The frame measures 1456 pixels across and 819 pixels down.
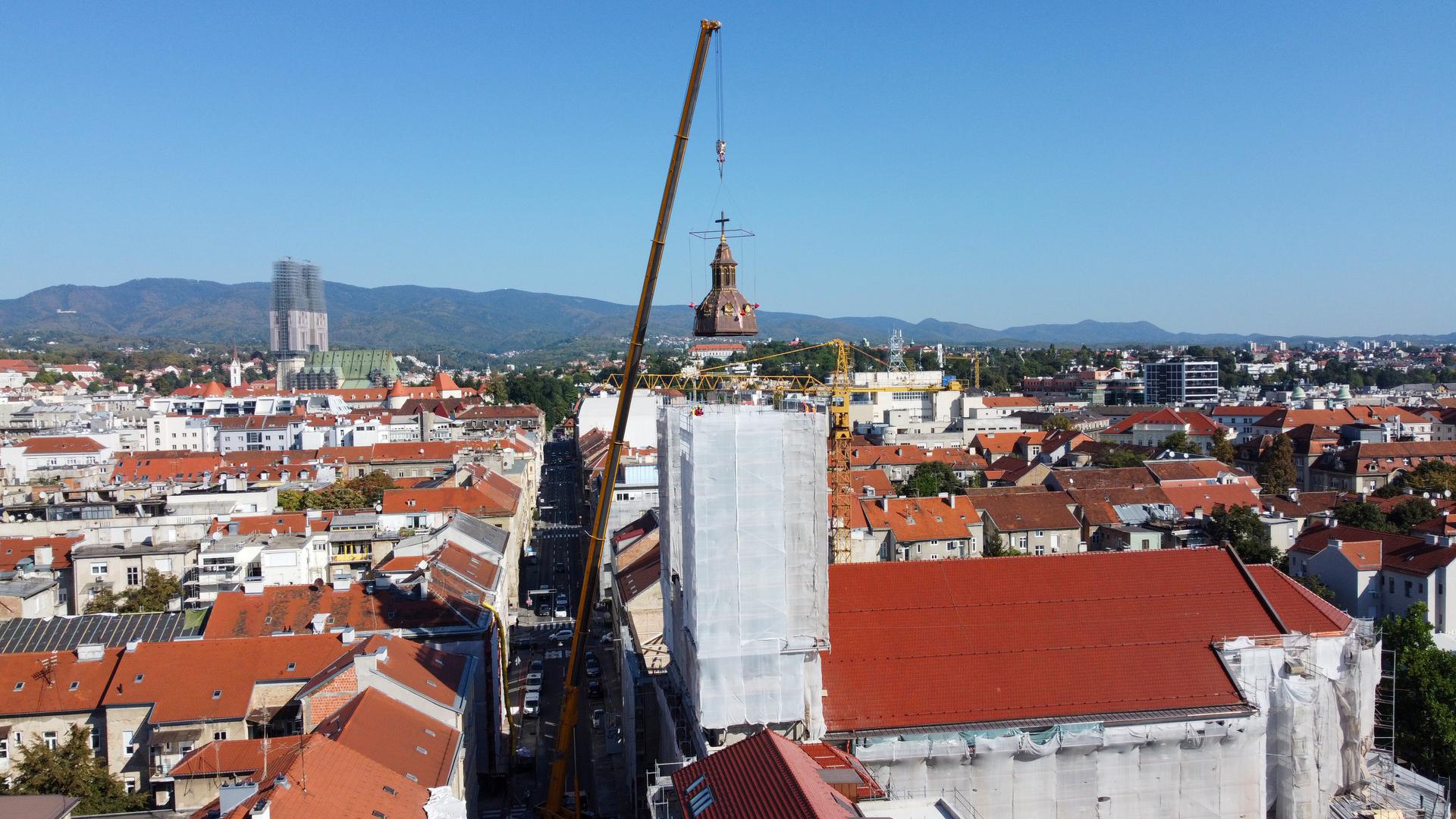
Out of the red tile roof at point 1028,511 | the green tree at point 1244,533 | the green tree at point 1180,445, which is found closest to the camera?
the green tree at point 1244,533

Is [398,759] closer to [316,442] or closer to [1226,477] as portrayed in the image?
[1226,477]

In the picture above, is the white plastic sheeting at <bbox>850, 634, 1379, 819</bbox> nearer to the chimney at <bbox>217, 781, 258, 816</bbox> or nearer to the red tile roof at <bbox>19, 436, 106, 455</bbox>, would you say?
the chimney at <bbox>217, 781, 258, 816</bbox>

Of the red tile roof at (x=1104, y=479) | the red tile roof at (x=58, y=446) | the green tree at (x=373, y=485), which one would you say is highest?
the red tile roof at (x=58, y=446)

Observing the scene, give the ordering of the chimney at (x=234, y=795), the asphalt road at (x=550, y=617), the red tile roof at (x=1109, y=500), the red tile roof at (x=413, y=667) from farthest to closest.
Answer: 1. the red tile roof at (x=1109, y=500)
2. the asphalt road at (x=550, y=617)
3. the red tile roof at (x=413, y=667)
4. the chimney at (x=234, y=795)

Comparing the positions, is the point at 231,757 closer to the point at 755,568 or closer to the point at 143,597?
the point at 755,568

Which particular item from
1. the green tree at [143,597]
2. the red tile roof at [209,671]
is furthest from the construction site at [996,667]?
the green tree at [143,597]

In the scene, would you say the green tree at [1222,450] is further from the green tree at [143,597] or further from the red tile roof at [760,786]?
the red tile roof at [760,786]

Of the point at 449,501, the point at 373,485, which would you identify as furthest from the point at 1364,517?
the point at 373,485

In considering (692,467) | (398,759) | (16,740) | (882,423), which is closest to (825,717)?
(692,467)

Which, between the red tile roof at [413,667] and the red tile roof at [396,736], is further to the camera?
the red tile roof at [413,667]
